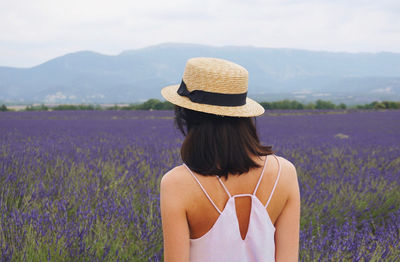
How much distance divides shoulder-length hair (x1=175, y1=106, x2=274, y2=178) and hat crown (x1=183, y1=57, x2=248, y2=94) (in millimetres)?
85

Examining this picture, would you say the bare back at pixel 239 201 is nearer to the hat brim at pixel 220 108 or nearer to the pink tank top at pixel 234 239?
the pink tank top at pixel 234 239

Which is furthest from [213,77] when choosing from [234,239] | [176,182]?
[234,239]

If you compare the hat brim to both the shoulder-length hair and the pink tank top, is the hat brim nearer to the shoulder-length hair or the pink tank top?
the shoulder-length hair

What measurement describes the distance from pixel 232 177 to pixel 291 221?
264mm

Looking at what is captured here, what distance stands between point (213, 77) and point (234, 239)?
1.49 ft

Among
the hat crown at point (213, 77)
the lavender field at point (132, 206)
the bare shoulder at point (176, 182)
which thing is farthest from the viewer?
the lavender field at point (132, 206)

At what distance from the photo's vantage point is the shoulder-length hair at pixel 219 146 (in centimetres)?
105

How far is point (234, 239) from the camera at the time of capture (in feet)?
3.60

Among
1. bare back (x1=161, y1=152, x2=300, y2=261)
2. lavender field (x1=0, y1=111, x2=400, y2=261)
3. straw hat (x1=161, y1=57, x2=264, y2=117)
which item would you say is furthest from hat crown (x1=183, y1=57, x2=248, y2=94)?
lavender field (x1=0, y1=111, x2=400, y2=261)

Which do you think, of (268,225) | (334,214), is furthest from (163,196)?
(334,214)

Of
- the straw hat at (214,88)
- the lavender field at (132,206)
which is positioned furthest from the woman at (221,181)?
the lavender field at (132,206)

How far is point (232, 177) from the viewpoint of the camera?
42.9 inches

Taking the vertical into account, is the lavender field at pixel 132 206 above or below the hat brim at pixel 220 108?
below

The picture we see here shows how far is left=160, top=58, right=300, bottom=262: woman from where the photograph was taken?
1.05 meters
